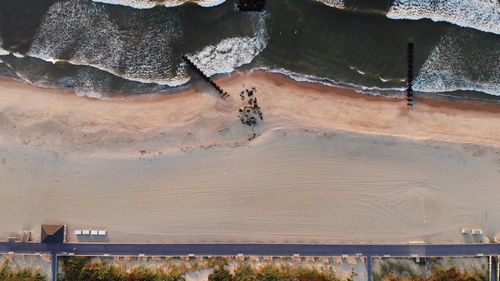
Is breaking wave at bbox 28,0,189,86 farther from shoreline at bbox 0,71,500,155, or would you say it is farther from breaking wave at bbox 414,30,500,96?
breaking wave at bbox 414,30,500,96

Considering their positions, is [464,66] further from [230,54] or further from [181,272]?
[181,272]

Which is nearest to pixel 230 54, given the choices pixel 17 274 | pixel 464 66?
pixel 464 66

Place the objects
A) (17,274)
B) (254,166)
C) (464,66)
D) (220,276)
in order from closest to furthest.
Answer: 1. (220,276)
2. (254,166)
3. (17,274)
4. (464,66)

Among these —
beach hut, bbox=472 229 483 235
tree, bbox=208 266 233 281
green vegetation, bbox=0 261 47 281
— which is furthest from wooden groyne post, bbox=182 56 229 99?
beach hut, bbox=472 229 483 235

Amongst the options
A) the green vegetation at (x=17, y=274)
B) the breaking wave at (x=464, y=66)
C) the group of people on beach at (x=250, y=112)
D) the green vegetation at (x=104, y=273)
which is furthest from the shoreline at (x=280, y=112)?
the green vegetation at (x=17, y=274)

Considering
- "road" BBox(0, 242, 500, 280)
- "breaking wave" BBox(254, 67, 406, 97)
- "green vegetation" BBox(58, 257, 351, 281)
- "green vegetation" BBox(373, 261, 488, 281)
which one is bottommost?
"green vegetation" BBox(373, 261, 488, 281)

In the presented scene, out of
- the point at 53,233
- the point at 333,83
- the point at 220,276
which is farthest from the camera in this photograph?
the point at 333,83

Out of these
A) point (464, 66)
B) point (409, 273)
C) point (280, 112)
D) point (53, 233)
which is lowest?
point (409, 273)
